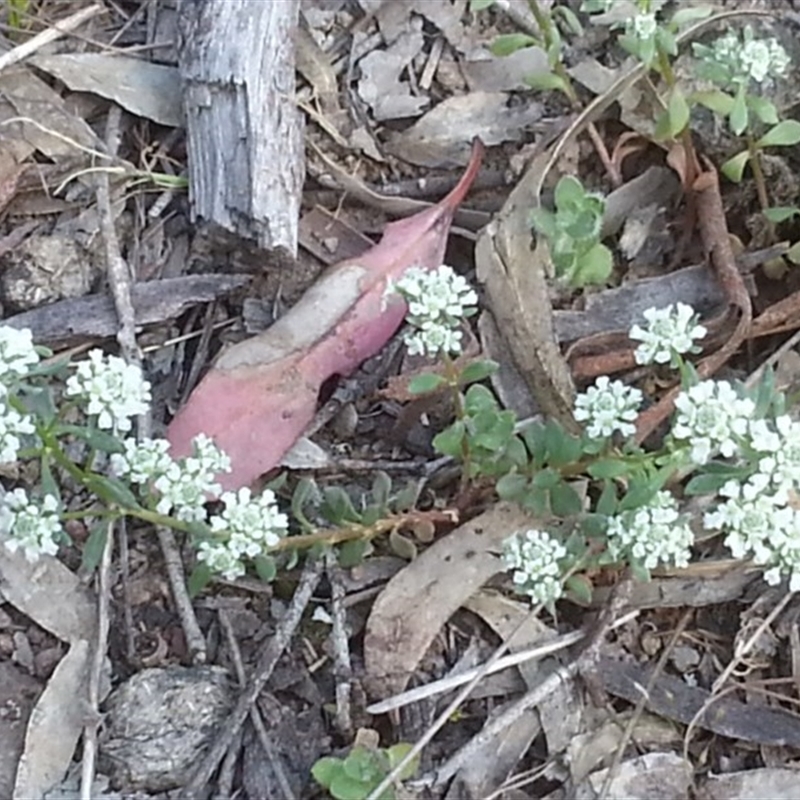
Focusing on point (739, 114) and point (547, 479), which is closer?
point (547, 479)

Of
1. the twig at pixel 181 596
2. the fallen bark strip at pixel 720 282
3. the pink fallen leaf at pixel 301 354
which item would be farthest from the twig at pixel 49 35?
the fallen bark strip at pixel 720 282

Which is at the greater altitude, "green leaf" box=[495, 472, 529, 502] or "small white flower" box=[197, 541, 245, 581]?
"small white flower" box=[197, 541, 245, 581]

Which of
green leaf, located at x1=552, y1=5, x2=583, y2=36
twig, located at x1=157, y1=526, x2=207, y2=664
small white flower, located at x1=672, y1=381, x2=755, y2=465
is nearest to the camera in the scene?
small white flower, located at x1=672, y1=381, x2=755, y2=465

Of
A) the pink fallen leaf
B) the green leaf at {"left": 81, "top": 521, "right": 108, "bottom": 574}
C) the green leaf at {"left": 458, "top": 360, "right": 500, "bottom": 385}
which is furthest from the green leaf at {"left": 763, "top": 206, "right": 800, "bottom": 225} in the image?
the green leaf at {"left": 81, "top": 521, "right": 108, "bottom": 574}

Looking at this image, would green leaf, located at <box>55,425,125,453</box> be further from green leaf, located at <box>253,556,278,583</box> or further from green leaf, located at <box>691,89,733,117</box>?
green leaf, located at <box>691,89,733,117</box>

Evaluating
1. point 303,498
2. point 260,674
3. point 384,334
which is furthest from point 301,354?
point 260,674

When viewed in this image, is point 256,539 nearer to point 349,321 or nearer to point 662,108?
point 349,321

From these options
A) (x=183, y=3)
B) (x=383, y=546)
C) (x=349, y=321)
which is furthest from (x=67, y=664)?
(x=183, y=3)

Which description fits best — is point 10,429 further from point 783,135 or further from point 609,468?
point 783,135
